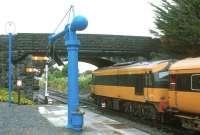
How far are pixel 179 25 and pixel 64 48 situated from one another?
32.4ft

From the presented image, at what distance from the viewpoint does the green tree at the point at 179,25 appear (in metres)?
36.2

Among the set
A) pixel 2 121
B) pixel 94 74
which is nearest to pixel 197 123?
pixel 2 121

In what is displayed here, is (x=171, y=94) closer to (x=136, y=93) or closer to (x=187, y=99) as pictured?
(x=187, y=99)

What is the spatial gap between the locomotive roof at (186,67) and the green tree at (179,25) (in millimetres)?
15589

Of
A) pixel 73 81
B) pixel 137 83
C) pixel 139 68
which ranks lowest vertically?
pixel 73 81

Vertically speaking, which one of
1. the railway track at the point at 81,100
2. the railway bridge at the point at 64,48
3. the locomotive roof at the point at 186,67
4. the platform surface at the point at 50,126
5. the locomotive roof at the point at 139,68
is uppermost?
the railway bridge at the point at 64,48

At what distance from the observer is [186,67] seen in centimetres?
1939

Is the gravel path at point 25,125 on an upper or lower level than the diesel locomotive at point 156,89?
lower

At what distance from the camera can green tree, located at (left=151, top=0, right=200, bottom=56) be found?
36250 millimetres

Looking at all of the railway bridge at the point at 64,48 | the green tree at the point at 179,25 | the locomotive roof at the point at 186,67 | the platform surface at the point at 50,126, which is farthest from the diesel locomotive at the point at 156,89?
the railway bridge at the point at 64,48

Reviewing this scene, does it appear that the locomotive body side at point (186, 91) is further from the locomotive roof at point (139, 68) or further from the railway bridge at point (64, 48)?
the railway bridge at point (64, 48)

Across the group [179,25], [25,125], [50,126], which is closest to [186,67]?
[50,126]

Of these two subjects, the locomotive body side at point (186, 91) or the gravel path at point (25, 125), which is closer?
the gravel path at point (25, 125)

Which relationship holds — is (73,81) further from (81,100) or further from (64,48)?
(81,100)
